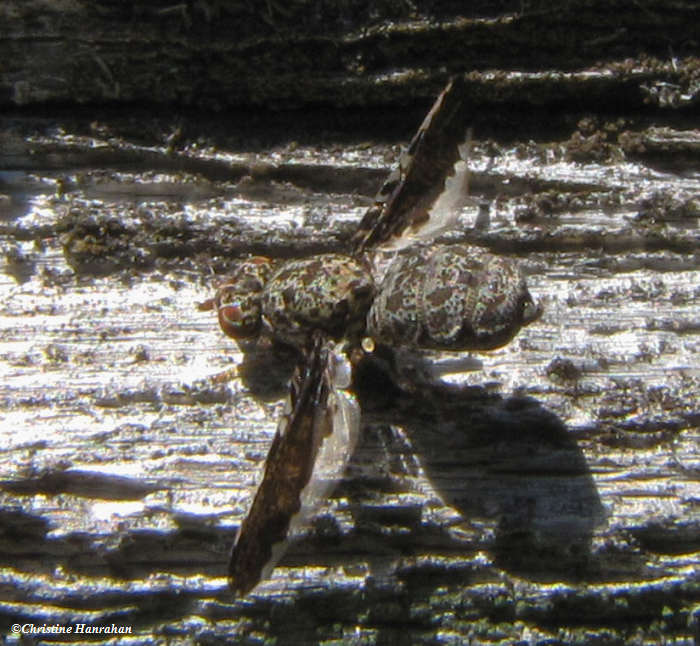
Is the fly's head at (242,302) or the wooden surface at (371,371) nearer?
the wooden surface at (371,371)

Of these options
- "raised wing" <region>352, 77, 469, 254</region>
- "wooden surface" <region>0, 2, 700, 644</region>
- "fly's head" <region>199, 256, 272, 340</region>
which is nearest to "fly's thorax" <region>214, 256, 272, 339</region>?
"fly's head" <region>199, 256, 272, 340</region>

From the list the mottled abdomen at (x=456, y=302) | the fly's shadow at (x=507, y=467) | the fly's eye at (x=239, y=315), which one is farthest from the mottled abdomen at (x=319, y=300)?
the fly's shadow at (x=507, y=467)

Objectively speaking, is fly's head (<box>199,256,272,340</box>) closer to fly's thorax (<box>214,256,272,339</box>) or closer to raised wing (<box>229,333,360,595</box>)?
fly's thorax (<box>214,256,272,339</box>)

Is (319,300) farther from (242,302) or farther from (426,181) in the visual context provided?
(426,181)

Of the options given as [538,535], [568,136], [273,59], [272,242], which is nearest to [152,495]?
[272,242]

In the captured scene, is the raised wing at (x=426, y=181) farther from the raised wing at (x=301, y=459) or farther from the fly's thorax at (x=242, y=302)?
the raised wing at (x=301, y=459)

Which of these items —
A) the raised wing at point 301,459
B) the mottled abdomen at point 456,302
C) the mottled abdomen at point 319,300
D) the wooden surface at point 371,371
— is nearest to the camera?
the raised wing at point 301,459

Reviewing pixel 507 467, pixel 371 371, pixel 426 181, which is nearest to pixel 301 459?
pixel 371 371

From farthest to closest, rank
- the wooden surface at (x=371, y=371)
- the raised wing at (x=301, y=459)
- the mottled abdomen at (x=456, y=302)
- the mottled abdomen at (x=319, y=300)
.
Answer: the mottled abdomen at (x=319, y=300) < the wooden surface at (x=371, y=371) < the mottled abdomen at (x=456, y=302) < the raised wing at (x=301, y=459)
